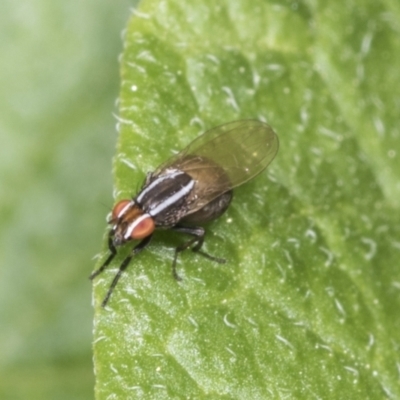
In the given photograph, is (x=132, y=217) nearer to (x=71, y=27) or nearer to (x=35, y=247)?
(x=35, y=247)

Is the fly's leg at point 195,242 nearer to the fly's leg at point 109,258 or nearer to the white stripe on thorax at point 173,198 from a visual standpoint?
the white stripe on thorax at point 173,198

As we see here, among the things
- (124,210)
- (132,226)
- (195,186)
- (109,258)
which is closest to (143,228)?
(132,226)

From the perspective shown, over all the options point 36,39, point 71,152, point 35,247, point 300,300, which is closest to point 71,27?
point 36,39

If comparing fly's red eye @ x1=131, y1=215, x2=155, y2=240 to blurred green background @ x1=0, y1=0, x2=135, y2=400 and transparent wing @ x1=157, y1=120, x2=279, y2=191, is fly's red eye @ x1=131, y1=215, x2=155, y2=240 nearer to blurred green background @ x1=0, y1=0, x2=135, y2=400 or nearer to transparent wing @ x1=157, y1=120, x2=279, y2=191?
transparent wing @ x1=157, y1=120, x2=279, y2=191

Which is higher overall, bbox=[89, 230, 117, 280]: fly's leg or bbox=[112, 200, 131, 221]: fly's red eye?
bbox=[112, 200, 131, 221]: fly's red eye

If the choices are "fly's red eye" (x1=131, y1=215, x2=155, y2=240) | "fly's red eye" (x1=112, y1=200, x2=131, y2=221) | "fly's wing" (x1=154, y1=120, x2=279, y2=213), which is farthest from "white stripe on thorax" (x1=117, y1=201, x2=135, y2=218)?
"fly's wing" (x1=154, y1=120, x2=279, y2=213)

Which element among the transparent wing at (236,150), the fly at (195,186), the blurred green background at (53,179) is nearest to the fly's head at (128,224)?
the fly at (195,186)

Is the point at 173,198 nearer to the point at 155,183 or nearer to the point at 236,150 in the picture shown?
the point at 155,183
